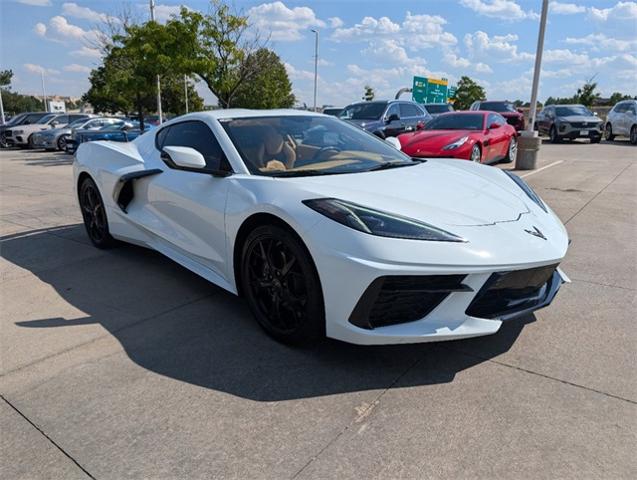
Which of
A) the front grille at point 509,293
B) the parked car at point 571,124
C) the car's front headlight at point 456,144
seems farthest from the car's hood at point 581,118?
the front grille at point 509,293

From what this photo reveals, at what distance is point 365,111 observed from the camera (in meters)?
12.4

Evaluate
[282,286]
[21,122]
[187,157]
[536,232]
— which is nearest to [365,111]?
[187,157]

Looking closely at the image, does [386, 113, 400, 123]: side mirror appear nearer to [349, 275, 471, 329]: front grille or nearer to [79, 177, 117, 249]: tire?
[79, 177, 117, 249]: tire

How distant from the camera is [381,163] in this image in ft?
11.5

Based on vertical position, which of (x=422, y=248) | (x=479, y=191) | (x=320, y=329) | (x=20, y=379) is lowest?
(x=20, y=379)

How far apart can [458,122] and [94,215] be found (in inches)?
298

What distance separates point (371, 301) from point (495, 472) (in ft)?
2.85

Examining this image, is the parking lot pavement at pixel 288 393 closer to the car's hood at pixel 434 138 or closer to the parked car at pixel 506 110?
the car's hood at pixel 434 138

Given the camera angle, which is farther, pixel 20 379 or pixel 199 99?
pixel 199 99

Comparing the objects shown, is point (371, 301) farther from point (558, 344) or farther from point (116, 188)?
point (116, 188)

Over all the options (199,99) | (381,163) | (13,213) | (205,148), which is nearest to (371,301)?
(381,163)

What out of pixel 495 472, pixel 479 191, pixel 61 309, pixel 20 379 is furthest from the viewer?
pixel 61 309

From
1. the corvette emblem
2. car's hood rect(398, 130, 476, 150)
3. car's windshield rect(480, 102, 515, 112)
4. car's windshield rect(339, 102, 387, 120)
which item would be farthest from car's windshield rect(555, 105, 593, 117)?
the corvette emblem

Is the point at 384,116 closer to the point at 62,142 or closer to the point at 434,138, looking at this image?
the point at 434,138
